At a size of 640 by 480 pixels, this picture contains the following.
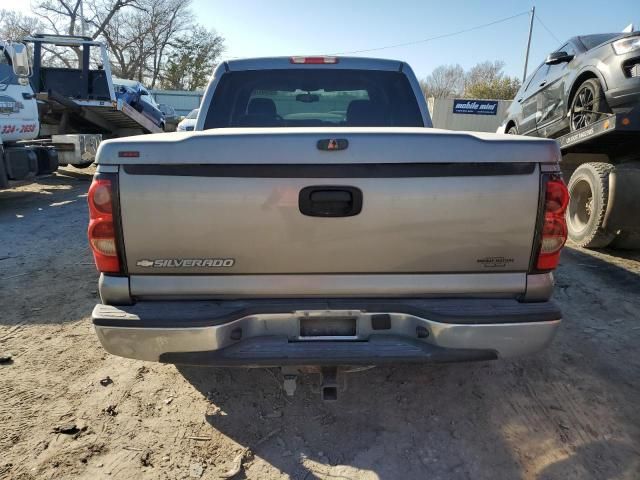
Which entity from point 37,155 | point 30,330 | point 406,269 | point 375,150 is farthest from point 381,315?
point 37,155

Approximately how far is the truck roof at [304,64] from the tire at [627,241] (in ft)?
13.2

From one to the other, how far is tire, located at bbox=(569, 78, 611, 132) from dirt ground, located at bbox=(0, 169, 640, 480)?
9.60 ft

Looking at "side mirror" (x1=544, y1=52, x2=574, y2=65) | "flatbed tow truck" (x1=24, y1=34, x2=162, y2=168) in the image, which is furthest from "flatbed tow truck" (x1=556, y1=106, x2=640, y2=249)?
"flatbed tow truck" (x1=24, y1=34, x2=162, y2=168)

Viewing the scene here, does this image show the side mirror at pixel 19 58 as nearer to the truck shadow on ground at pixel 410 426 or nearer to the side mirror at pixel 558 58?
the truck shadow on ground at pixel 410 426

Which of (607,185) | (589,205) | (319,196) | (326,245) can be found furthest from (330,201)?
(589,205)

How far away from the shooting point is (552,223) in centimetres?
217

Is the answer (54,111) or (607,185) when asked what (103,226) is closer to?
(607,185)

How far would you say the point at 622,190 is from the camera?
17.1 feet

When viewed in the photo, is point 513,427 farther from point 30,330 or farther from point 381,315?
point 30,330

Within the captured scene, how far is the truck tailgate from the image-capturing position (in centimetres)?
208

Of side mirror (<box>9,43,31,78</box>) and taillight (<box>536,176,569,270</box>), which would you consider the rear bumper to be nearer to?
taillight (<box>536,176,569,270</box>)

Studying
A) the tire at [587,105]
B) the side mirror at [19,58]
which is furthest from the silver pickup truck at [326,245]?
the side mirror at [19,58]

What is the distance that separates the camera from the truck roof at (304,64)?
12.2 ft

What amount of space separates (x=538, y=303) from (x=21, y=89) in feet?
31.0
